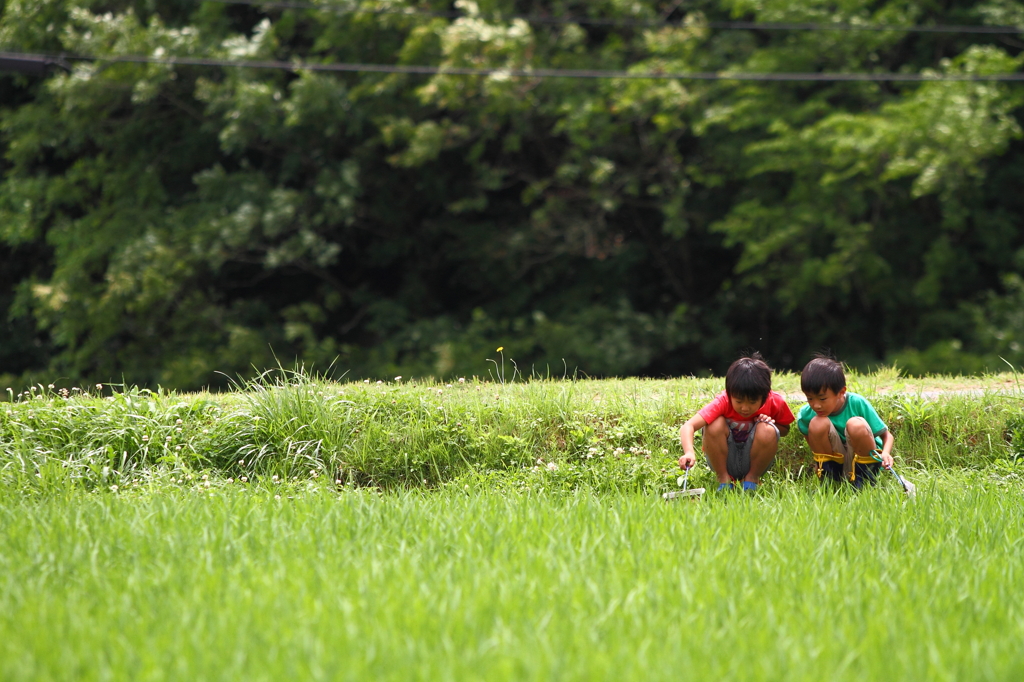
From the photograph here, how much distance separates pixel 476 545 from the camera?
3686 mm

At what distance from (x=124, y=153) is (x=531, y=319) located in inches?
300

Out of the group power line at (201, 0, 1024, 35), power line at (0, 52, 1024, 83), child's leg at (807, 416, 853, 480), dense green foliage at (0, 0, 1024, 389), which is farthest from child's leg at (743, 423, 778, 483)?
power line at (201, 0, 1024, 35)

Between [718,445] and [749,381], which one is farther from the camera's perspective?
[718,445]

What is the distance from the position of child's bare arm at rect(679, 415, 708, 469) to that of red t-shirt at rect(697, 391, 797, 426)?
41mm

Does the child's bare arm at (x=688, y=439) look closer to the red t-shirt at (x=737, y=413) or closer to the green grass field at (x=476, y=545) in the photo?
the red t-shirt at (x=737, y=413)

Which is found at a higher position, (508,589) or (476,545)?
(508,589)

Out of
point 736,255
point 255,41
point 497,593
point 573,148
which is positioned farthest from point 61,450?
point 736,255

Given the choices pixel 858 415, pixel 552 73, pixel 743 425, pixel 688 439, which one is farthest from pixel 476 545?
pixel 552 73

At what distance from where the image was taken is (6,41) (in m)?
14.9

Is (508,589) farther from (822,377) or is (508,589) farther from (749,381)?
(822,377)

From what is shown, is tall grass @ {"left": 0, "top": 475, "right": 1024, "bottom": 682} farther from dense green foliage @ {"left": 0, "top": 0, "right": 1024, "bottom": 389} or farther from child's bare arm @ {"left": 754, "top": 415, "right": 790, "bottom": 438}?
dense green foliage @ {"left": 0, "top": 0, "right": 1024, "bottom": 389}

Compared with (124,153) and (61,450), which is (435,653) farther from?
(124,153)

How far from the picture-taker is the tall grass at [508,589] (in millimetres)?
2613

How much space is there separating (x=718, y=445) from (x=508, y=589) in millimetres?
2203
